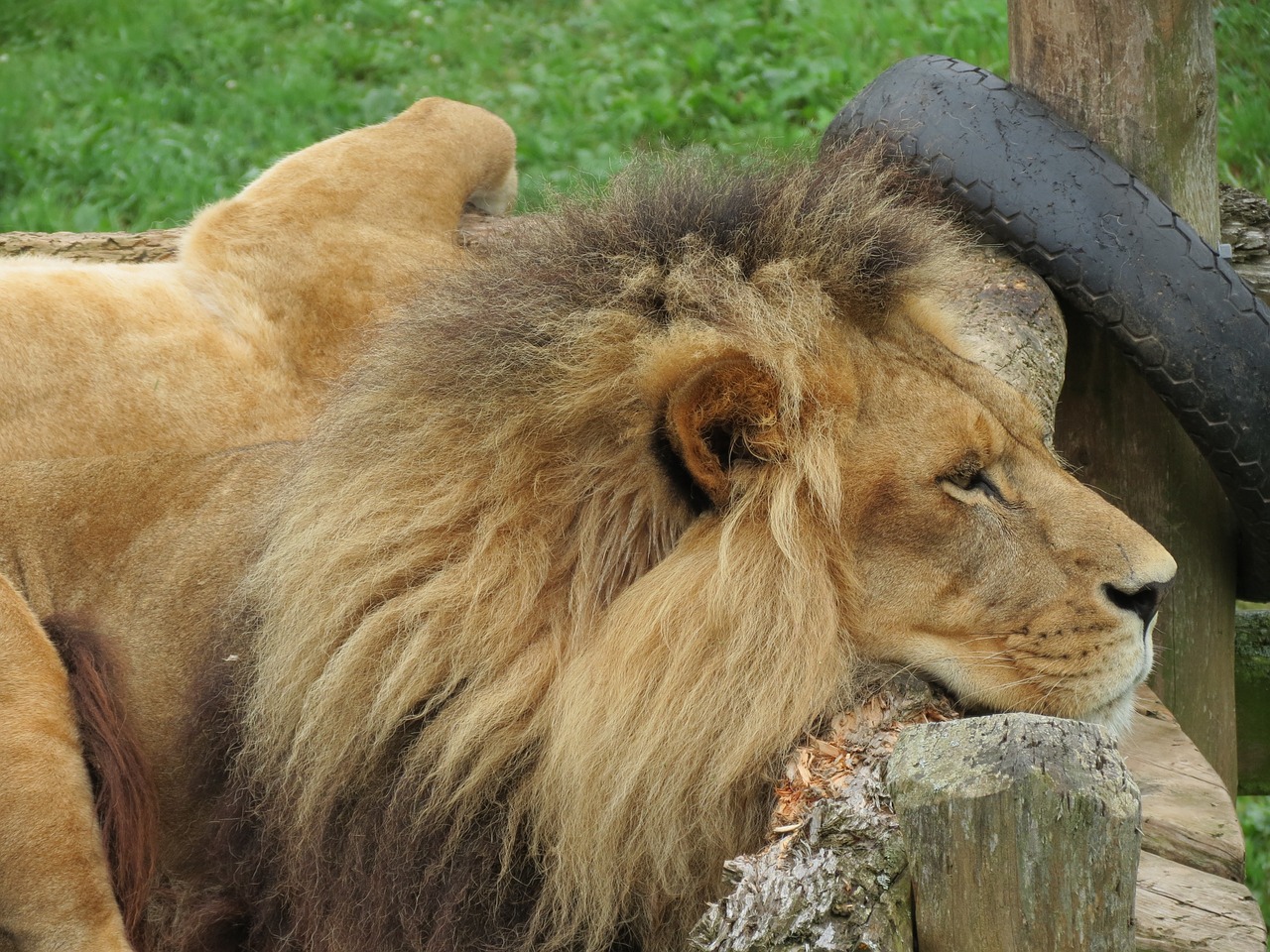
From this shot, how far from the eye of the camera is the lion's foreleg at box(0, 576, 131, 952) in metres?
2.64

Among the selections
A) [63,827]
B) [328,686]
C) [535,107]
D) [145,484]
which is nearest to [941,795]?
[328,686]

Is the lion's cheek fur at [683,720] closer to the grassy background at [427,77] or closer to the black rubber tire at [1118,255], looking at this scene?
the black rubber tire at [1118,255]

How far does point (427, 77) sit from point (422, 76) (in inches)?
1.7

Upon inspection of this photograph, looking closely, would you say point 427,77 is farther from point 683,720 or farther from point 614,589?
point 683,720

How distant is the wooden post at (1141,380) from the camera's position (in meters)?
3.51

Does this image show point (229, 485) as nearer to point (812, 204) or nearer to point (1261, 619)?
point (812, 204)

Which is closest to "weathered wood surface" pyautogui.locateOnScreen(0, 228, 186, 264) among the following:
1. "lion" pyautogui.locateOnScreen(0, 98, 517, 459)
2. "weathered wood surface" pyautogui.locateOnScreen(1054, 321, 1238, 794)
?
"lion" pyautogui.locateOnScreen(0, 98, 517, 459)

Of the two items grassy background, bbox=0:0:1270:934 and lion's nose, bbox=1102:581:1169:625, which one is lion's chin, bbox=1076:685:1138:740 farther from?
grassy background, bbox=0:0:1270:934

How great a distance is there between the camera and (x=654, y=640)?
2.44m

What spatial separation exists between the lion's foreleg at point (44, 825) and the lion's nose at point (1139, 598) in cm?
197

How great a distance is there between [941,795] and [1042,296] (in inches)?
76.6

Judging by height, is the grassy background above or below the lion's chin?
below

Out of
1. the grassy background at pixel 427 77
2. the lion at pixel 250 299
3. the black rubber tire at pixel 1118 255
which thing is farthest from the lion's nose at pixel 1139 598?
the grassy background at pixel 427 77

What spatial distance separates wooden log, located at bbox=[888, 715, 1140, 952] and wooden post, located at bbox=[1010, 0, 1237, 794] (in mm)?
2151
